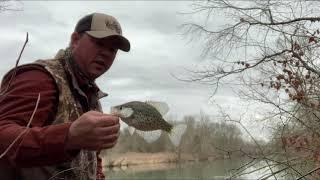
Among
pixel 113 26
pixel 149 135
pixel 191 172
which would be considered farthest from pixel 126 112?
pixel 191 172

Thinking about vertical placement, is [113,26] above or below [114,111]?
above

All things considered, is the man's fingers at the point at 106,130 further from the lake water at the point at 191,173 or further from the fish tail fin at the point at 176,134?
the lake water at the point at 191,173

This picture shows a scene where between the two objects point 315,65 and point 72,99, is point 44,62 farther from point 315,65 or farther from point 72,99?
point 315,65

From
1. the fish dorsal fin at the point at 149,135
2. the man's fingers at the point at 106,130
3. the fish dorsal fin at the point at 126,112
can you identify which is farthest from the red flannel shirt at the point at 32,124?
the fish dorsal fin at the point at 149,135

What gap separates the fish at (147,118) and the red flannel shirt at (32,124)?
0.32 m

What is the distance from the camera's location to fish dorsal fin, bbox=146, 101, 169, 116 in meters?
2.72

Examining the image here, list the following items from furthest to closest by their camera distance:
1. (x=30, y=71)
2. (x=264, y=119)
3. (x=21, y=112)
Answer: (x=264, y=119)
(x=30, y=71)
(x=21, y=112)

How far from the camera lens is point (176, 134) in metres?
2.88

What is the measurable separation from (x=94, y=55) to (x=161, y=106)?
46cm

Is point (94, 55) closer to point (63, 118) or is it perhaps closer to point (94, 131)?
point (63, 118)

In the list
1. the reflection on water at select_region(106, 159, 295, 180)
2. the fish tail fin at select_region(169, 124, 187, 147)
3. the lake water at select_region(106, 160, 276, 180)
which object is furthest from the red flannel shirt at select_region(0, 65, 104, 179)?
the lake water at select_region(106, 160, 276, 180)

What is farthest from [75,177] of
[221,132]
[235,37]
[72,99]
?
[235,37]

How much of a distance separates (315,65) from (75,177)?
11.3 meters

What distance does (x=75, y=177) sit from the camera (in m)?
2.98
